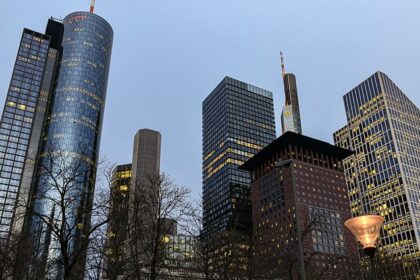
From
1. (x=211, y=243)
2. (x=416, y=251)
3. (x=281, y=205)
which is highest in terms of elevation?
(x=281, y=205)

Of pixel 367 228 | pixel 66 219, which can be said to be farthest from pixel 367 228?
pixel 66 219

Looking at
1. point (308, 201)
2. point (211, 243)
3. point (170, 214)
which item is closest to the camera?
point (170, 214)

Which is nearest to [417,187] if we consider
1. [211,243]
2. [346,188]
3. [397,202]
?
[397,202]

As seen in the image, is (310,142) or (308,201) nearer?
(308,201)

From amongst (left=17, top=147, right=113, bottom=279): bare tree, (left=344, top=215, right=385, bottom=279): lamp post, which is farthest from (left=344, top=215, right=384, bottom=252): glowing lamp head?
(left=17, top=147, right=113, bottom=279): bare tree

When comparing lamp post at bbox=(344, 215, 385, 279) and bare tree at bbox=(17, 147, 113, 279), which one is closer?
lamp post at bbox=(344, 215, 385, 279)

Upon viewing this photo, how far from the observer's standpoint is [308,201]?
179 m

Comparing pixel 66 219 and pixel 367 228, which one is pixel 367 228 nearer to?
pixel 367 228

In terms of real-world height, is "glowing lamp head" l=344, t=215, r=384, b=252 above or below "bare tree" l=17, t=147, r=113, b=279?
below

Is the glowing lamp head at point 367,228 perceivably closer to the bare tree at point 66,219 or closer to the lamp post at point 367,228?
the lamp post at point 367,228

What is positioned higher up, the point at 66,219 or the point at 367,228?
the point at 66,219

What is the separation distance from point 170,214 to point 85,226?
722cm

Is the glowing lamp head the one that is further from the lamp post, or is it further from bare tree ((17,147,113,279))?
bare tree ((17,147,113,279))

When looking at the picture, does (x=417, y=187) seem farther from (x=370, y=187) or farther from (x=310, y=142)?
(x=310, y=142)
